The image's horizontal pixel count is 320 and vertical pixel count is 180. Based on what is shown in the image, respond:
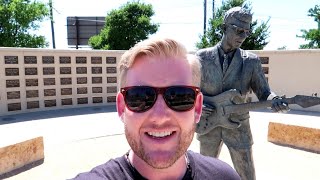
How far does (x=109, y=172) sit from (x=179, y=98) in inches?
16.2

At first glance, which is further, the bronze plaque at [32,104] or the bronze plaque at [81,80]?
the bronze plaque at [81,80]

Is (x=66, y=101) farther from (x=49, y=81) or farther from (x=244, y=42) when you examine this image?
(x=244, y=42)

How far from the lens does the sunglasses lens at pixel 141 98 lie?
1.29 m

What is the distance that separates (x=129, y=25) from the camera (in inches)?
1030

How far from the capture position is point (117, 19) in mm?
26375

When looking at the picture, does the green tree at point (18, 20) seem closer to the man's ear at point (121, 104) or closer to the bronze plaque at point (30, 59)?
the bronze plaque at point (30, 59)

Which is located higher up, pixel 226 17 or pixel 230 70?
pixel 226 17

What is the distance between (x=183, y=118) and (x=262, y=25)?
64.1 feet

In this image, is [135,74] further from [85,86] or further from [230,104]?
[85,86]

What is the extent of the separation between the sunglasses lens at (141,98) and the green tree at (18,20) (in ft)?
68.7

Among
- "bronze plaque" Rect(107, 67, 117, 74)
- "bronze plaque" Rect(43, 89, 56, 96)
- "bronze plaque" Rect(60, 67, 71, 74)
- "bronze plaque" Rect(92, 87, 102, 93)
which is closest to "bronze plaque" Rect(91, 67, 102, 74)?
"bronze plaque" Rect(107, 67, 117, 74)

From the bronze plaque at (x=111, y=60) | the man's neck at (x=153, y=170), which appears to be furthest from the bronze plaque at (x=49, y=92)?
the man's neck at (x=153, y=170)

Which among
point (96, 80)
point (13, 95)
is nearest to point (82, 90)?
point (96, 80)

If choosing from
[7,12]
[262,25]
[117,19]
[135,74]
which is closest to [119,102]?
[135,74]
